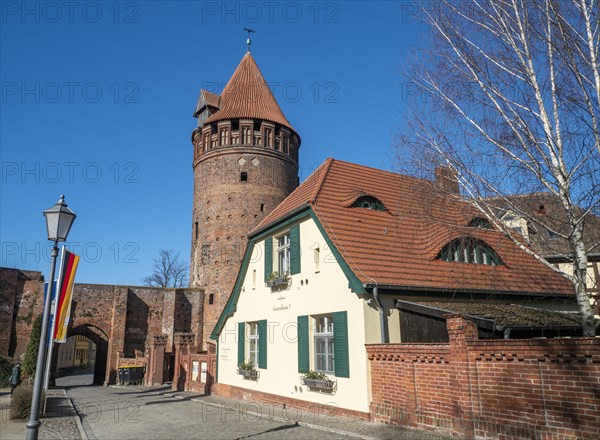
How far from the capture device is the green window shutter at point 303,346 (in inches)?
507

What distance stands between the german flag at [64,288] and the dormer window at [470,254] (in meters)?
10.9

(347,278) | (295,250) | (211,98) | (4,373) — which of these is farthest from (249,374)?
(211,98)

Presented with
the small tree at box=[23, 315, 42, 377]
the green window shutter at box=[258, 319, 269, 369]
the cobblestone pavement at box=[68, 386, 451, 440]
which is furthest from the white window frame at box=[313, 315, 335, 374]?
the small tree at box=[23, 315, 42, 377]

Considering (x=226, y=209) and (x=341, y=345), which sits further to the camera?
(x=226, y=209)

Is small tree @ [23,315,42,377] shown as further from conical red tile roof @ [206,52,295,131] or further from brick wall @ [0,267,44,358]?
conical red tile roof @ [206,52,295,131]

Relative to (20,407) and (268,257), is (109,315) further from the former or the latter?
(268,257)

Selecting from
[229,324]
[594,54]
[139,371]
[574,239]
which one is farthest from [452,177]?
[139,371]

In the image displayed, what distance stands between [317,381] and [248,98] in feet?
80.9

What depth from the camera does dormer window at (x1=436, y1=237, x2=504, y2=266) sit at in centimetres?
1353

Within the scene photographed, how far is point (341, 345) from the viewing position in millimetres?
11531

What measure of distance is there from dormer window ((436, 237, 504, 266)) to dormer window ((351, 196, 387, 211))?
2391 mm

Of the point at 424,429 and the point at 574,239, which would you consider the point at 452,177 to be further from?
the point at 424,429

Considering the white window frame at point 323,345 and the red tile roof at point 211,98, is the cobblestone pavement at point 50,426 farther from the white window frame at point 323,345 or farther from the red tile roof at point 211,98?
the red tile roof at point 211,98

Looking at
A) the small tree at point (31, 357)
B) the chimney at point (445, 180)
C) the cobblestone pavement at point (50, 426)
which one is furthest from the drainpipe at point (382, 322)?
the small tree at point (31, 357)
